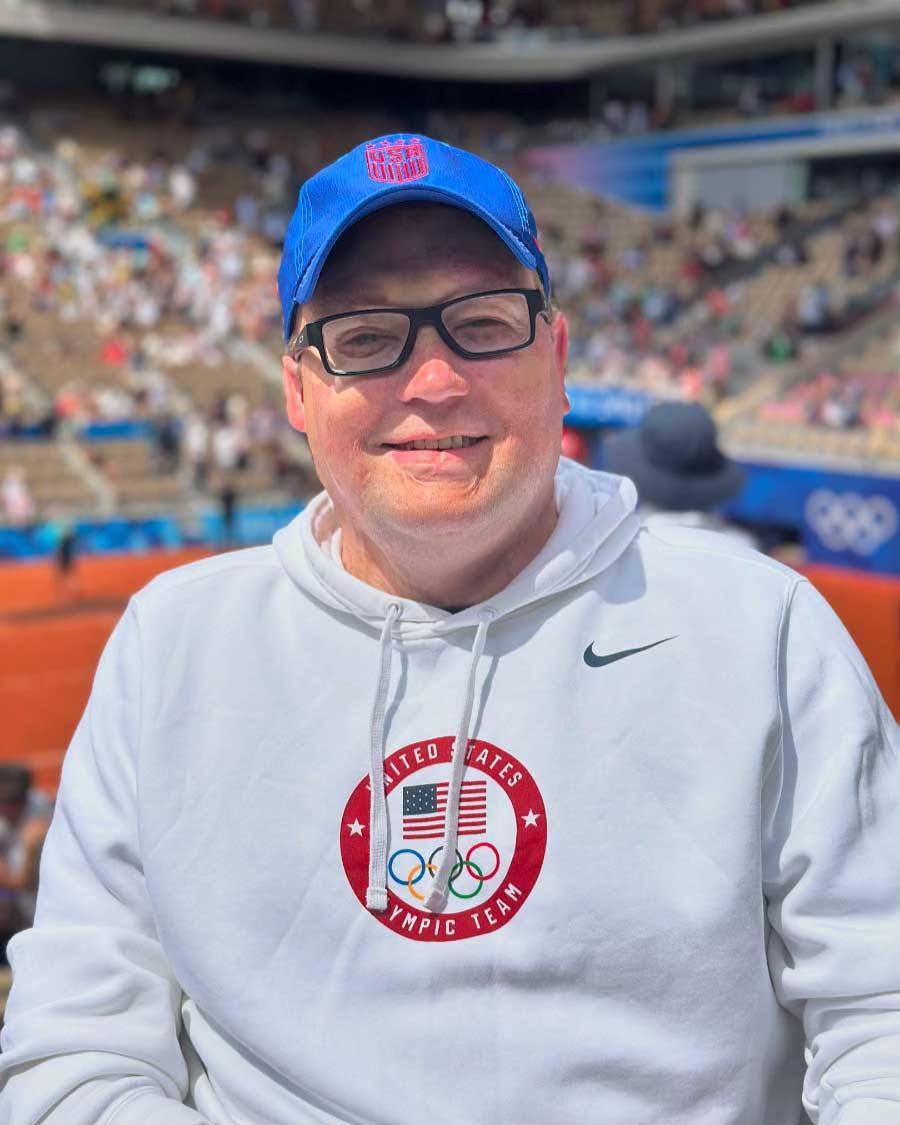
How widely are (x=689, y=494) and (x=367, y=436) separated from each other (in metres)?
2.05

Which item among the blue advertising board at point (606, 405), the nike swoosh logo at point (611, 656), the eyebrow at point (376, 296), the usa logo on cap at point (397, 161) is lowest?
the blue advertising board at point (606, 405)

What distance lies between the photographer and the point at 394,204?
1390 mm

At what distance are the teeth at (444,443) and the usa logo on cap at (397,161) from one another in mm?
273

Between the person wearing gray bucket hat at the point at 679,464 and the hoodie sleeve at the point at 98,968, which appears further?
the person wearing gray bucket hat at the point at 679,464

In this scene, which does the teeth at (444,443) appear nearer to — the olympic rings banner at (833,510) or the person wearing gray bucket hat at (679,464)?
the person wearing gray bucket hat at (679,464)

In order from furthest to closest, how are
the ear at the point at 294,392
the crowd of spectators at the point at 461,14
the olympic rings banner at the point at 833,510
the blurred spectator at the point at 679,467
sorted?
the crowd of spectators at the point at 461,14
the olympic rings banner at the point at 833,510
the blurred spectator at the point at 679,467
the ear at the point at 294,392

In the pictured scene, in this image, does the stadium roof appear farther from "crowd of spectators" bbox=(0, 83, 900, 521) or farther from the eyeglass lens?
the eyeglass lens

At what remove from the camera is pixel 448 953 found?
136 centimetres

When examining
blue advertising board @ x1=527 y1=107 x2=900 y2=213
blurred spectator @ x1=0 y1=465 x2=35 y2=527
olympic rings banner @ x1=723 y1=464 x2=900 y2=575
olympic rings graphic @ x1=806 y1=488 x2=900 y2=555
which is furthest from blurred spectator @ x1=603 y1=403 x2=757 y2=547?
blue advertising board @ x1=527 y1=107 x2=900 y2=213

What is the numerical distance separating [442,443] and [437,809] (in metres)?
0.40

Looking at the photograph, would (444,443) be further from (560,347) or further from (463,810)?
(463,810)

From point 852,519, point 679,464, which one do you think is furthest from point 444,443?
point 852,519

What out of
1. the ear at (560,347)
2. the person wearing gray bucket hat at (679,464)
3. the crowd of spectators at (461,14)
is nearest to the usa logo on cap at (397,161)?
the ear at (560,347)

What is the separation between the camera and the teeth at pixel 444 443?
140 centimetres
